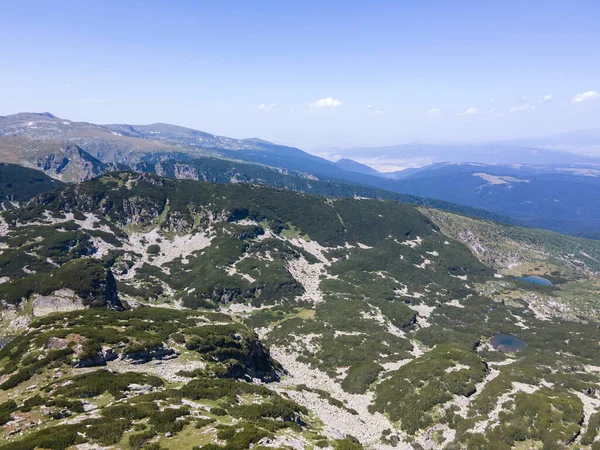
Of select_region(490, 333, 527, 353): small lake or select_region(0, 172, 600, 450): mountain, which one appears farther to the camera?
select_region(490, 333, 527, 353): small lake

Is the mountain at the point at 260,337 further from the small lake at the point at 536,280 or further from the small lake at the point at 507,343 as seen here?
the small lake at the point at 536,280

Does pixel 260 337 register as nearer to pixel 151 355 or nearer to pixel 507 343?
pixel 151 355

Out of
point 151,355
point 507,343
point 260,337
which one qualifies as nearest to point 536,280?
point 507,343

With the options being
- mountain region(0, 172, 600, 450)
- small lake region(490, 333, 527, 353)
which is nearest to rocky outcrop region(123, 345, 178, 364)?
mountain region(0, 172, 600, 450)

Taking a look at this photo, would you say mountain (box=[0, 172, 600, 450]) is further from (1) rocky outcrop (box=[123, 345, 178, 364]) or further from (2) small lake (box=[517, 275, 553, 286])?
(2) small lake (box=[517, 275, 553, 286])

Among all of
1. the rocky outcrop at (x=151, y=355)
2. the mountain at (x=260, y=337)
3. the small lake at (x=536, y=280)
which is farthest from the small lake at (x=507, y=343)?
the rocky outcrop at (x=151, y=355)

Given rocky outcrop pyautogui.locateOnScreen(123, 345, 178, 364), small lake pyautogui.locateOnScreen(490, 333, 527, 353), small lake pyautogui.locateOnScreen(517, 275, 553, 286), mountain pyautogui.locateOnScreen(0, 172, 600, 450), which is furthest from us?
small lake pyautogui.locateOnScreen(517, 275, 553, 286)
